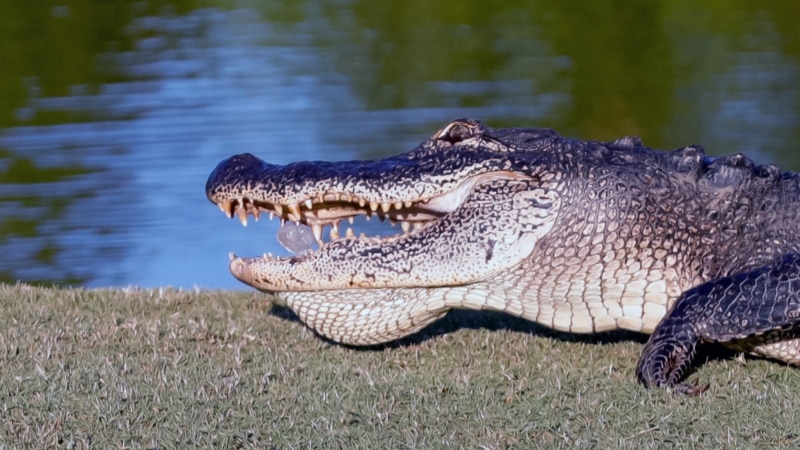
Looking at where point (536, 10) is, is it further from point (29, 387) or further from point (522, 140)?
point (29, 387)

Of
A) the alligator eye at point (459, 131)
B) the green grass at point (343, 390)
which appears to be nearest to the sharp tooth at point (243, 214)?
the green grass at point (343, 390)

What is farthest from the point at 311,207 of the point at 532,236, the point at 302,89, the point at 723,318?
the point at 302,89

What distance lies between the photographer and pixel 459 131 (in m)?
4.40

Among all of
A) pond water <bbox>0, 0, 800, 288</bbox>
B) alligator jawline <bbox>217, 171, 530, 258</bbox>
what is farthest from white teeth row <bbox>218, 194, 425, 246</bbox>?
pond water <bbox>0, 0, 800, 288</bbox>

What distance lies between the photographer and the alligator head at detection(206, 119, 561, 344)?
13.8ft

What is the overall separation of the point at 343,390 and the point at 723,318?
4.28ft

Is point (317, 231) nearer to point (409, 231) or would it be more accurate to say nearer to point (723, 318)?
point (409, 231)

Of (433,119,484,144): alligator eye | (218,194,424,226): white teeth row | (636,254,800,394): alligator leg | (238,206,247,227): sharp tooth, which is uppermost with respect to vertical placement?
(433,119,484,144): alligator eye

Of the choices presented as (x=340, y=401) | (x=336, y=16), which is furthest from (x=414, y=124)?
(x=340, y=401)

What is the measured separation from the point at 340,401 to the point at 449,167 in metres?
0.97

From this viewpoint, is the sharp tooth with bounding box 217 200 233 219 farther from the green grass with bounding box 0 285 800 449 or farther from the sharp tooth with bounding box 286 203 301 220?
the green grass with bounding box 0 285 800 449

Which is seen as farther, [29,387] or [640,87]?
[640,87]

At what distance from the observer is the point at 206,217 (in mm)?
7980

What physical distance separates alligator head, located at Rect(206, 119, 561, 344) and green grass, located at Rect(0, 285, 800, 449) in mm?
235
